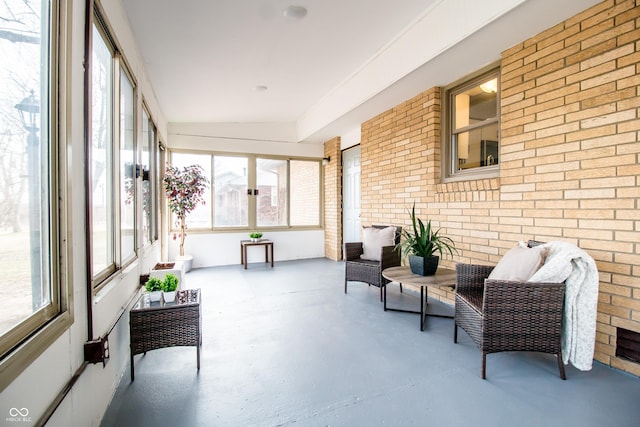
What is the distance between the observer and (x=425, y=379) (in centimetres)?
206

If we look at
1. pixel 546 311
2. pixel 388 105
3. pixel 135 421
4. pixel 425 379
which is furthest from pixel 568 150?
pixel 135 421

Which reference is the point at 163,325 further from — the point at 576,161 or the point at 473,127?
the point at 473,127

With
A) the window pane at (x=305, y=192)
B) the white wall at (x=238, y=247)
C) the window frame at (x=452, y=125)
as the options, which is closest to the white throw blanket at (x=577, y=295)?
the window frame at (x=452, y=125)

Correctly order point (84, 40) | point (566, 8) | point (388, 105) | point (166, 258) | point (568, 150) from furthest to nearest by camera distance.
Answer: point (166, 258) → point (388, 105) → point (568, 150) → point (566, 8) → point (84, 40)

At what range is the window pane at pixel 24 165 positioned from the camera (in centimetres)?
96

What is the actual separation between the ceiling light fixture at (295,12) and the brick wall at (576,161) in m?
1.97

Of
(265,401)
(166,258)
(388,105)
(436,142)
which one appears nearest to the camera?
(265,401)

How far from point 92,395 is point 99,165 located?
134cm

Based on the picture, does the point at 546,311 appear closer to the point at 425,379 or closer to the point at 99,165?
the point at 425,379

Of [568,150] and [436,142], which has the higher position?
[436,142]

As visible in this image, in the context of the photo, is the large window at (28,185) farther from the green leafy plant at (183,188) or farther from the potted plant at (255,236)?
the potted plant at (255,236)

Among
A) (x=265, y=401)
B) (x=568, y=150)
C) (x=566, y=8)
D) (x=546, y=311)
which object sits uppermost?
(x=566, y=8)

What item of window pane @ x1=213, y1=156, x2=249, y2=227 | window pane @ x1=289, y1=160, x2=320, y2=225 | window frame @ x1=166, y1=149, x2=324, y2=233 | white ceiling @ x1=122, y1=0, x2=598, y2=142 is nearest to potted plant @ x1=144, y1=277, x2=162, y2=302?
white ceiling @ x1=122, y1=0, x2=598, y2=142

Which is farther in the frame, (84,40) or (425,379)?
(425,379)
